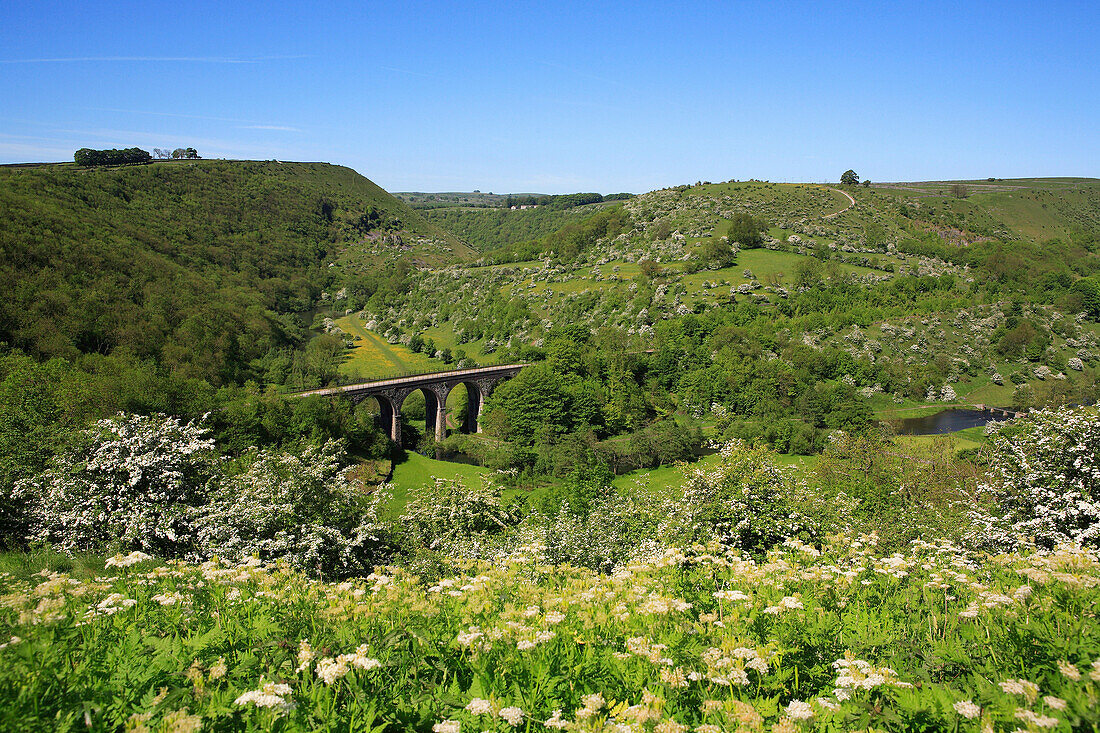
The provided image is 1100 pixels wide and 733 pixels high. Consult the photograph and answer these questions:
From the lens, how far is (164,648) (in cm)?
465

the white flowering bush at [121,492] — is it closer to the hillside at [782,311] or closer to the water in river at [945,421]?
the hillside at [782,311]

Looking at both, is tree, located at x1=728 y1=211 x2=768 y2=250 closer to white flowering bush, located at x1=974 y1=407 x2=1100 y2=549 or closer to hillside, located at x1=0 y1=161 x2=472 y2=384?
hillside, located at x1=0 y1=161 x2=472 y2=384

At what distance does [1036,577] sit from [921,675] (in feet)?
5.69

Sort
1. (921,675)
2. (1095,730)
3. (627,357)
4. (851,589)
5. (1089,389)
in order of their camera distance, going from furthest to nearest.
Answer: (627,357) < (1089,389) < (851,589) < (921,675) < (1095,730)

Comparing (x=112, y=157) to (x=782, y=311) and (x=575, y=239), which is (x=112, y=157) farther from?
(x=782, y=311)

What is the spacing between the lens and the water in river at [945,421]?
201 ft

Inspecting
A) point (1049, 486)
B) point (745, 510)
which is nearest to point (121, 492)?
point (745, 510)

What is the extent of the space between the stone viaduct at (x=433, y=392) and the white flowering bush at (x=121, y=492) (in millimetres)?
32975

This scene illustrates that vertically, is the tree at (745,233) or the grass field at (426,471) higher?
the tree at (745,233)

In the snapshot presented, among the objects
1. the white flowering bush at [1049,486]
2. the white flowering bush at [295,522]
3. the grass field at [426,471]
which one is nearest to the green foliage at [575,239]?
the grass field at [426,471]

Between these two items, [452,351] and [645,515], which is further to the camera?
[452,351]

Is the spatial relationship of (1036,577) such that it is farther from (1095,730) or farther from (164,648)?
(164,648)

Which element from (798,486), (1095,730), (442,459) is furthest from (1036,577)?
(442,459)

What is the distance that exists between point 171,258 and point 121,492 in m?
92.2
